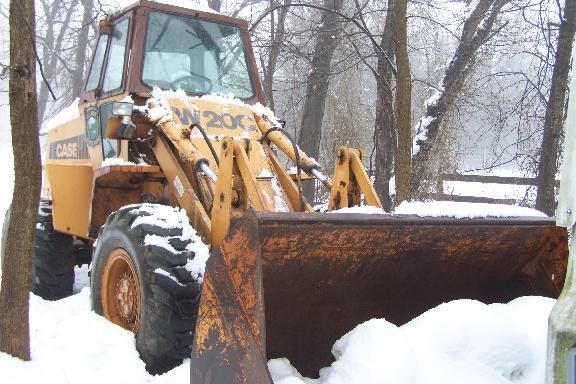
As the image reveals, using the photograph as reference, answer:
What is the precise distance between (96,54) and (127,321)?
2.94 m

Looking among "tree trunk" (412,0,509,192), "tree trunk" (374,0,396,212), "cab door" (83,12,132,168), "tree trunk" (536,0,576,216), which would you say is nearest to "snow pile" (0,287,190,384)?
"cab door" (83,12,132,168)

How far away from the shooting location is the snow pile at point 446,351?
2557 mm

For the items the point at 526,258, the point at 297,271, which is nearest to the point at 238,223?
the point at 297,271

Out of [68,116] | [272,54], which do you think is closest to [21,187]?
[68,116]

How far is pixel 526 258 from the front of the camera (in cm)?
358

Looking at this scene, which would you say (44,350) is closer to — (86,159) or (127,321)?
(127,321)

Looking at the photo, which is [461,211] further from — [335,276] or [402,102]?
[402,102]

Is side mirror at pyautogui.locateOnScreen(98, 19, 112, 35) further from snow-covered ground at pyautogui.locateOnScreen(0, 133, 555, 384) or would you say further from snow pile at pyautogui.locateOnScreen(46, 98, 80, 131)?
snow-covered ground at pyautogui.locateOnScreen(0, 133, 555, 384)

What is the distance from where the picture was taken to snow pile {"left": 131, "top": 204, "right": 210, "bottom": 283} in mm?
3838

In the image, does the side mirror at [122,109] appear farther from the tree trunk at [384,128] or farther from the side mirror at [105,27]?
the tree trunk at [384,128]

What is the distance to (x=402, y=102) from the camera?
761 centimetres

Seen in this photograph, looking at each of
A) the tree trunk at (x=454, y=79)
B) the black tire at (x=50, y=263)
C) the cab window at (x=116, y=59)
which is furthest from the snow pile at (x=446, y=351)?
the tree trunk at (x=454, y=79)

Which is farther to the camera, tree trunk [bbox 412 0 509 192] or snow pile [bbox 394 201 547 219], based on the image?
tree trunk [bbox 412 0 509 192]

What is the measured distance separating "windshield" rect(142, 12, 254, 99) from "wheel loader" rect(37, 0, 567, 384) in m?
0.01
